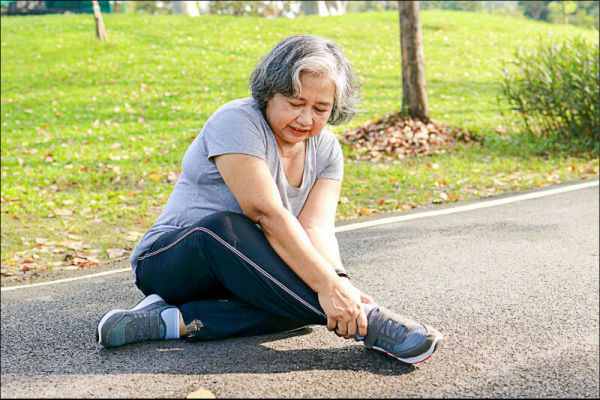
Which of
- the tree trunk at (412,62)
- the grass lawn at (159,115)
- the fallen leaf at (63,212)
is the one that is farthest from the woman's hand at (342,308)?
the tree trunk at (412,62)

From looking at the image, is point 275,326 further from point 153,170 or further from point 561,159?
point 561,159

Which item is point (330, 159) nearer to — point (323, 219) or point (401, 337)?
point (323, 219)

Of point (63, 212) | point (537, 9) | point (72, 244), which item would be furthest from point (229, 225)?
point (537, 9)

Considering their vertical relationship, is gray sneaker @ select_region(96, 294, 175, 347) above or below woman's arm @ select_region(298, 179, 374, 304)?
below

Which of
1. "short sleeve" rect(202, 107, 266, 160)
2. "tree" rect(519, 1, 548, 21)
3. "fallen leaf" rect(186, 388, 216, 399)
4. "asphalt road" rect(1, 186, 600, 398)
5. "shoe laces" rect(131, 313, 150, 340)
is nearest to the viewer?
"fallen leaf" rect(186, 388, 216, 399)

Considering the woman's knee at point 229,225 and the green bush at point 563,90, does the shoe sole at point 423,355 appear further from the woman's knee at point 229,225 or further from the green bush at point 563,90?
the green bush at point 563,90

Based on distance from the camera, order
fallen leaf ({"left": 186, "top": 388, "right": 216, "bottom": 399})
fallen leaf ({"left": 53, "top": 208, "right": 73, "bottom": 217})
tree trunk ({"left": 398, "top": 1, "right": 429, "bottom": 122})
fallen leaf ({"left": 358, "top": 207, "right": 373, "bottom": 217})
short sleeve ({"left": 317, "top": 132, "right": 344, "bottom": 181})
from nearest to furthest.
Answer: fallen leaf ({"left": 186, "top": 388, "right": 216, "bottom": 399})
short sleeve ({"left": 317, "top": 132, "right": 344, "bottom": 181})
fallen leaf ({"left": 358, "top": 207, "right": 373, "bottom": 217})
fallen leaf ({"left": 53, "top": 208, "right": 73, "bottom": 217})
tree trunk ({"left": 398, "top": 1, "right": 429, "bottom": 122})

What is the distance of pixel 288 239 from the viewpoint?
8.50 ft

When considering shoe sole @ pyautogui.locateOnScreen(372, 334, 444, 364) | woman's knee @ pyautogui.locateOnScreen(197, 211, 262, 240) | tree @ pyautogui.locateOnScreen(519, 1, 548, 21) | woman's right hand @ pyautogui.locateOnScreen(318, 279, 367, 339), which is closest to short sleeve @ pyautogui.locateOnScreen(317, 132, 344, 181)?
woman's knee @ pyautogui.locateOnScreen(197, 211, 262, 240)

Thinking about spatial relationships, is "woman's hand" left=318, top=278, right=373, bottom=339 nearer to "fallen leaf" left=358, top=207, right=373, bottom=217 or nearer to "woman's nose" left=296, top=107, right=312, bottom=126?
"woman's nose" left=296, top=107, right=312, bottom=126

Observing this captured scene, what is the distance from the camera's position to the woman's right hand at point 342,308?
2.51m

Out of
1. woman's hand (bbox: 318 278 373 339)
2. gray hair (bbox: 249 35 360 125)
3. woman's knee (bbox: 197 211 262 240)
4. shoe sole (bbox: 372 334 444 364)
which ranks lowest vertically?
shoe sole (bbox: 372 334 444 364)

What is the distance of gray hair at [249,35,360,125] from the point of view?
266 centimetres

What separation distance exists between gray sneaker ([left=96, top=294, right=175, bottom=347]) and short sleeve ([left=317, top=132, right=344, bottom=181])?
3.25 ft
